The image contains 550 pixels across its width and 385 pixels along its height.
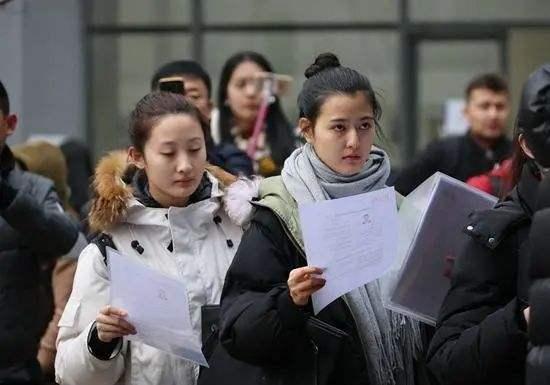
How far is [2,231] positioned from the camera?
A: 233 inches

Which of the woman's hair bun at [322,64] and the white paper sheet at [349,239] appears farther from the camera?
the woman's hair bun at [322,64]

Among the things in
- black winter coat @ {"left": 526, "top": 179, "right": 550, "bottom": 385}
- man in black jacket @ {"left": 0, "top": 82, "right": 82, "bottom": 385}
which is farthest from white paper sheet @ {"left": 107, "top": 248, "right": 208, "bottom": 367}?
black winter coat @ {"left": 526, "top": 179, "right": 550, "bottom": 385}

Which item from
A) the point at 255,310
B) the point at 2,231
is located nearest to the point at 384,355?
the point at 255,310

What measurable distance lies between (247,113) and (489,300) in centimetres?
352

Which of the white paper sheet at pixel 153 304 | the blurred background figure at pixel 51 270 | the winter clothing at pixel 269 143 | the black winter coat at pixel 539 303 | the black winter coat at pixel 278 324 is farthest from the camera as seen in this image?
the winter clothing at pixel 269 143

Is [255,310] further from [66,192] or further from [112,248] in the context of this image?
[66,192]

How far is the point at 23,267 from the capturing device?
592cm

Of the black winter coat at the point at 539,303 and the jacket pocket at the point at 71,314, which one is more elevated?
the black winter coat at the point at 539,303

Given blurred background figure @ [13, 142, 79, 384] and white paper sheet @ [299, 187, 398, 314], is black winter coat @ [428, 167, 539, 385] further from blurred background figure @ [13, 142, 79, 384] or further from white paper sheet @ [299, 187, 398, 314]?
blurred background figure @ [13, 142, 79, 384]

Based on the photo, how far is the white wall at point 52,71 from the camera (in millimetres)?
12766

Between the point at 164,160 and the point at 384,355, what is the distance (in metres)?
0.91

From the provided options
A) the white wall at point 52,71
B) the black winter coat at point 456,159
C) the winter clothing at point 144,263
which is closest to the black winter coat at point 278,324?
the winter clothing at point 144,263

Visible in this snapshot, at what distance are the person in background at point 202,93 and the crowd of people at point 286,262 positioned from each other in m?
1.19

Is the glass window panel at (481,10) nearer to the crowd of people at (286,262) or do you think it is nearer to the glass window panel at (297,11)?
the glass window panel at (297,11)
